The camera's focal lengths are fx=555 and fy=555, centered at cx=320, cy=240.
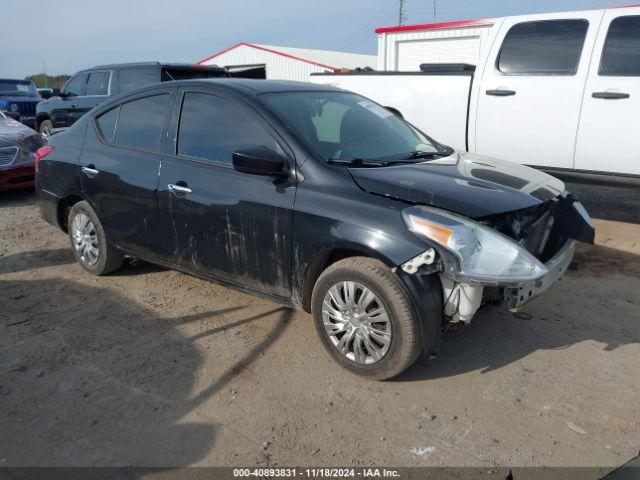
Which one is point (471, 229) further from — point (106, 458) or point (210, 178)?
point (106, 458)

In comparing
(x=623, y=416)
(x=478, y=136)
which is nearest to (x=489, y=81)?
(x=478, y=136)

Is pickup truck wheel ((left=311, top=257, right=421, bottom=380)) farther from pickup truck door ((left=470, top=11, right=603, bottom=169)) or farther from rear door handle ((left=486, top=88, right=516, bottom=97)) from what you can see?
rear door handle ((left=486, top=88, right=516, bottom=97))

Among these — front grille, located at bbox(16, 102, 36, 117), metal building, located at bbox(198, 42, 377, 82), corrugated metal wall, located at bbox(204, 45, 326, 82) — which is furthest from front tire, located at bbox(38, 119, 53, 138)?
corrugated metal wall, located at bbox(204, 45, 326, 82)

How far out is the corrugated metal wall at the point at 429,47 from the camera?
403 inches

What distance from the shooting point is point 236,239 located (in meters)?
3.79

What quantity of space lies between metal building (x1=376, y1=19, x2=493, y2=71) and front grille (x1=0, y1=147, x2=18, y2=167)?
6.54 m

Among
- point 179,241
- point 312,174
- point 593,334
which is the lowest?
point 593,334

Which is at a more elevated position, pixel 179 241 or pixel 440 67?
pixel 440 67

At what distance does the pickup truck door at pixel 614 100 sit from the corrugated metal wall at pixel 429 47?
440 cm

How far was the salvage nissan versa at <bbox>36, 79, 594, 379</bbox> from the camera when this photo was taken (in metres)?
3.04

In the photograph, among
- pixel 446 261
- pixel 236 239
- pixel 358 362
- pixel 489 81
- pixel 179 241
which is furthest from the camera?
pixel 489 81

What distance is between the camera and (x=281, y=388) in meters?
3.29

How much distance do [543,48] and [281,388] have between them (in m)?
5.03

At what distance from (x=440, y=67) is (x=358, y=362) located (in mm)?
5283
